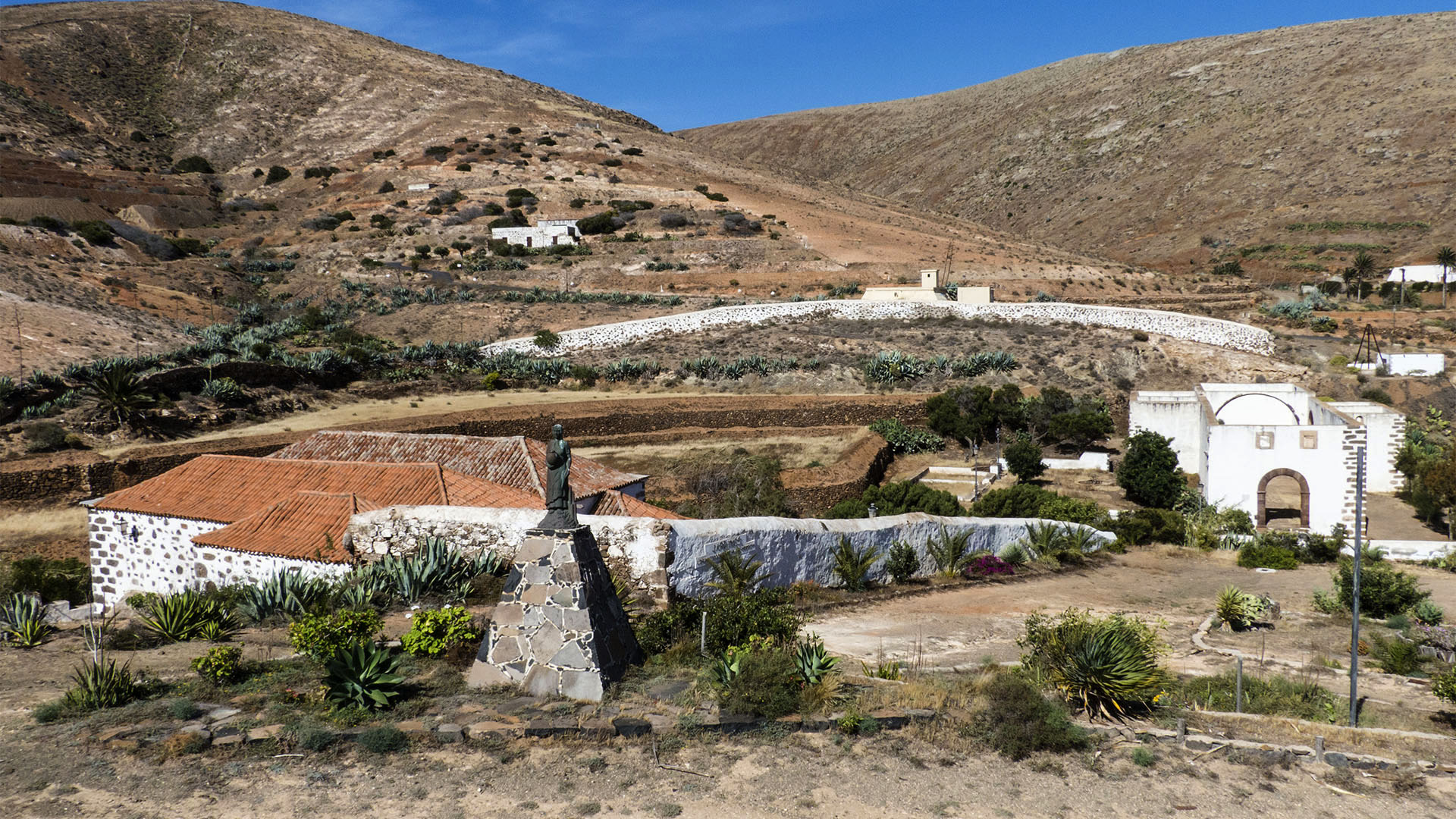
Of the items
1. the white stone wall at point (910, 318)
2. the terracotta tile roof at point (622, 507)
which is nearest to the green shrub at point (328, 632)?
the terracotta tile roof at point (622, 507)

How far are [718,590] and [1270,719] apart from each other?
5.88 m

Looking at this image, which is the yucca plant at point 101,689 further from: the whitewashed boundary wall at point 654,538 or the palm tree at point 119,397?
the palm tree at point 119,397

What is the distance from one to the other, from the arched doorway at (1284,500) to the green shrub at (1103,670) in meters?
14.7

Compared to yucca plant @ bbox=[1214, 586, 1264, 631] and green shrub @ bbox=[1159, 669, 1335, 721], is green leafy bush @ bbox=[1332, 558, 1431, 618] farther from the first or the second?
green shrub @ bbox=[1159, 669, 1335, 721]

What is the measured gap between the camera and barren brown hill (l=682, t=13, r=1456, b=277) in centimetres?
6078

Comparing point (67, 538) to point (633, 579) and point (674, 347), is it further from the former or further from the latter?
point (674, 347)

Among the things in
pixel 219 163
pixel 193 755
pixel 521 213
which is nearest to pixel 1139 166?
pixel 521 213

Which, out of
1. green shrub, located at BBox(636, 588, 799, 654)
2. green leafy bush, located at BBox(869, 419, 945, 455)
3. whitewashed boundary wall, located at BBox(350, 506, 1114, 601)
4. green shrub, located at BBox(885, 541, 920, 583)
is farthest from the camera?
green leafy bush, located at BBox(869, 419, 945, 455)

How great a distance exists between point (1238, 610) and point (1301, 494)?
10.6 metres

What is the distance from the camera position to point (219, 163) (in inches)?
2736

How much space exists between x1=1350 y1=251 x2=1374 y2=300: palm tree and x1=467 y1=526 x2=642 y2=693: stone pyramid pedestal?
175ft

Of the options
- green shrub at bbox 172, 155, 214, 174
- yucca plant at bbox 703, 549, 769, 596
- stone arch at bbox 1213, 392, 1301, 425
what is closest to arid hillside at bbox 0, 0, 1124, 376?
green shrub at bbox 172, 155, 214, 174

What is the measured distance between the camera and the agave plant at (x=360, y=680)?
7371mm

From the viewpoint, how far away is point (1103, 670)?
7.97m
